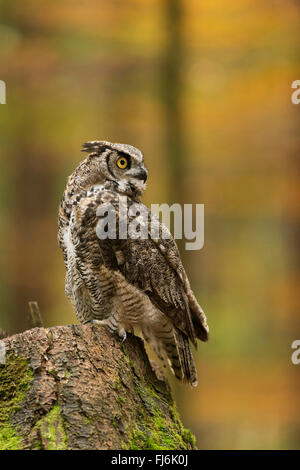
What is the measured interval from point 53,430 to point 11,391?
20 cm

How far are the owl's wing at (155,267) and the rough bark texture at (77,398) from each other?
25 centimetres

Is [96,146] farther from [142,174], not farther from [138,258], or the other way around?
[138,258]

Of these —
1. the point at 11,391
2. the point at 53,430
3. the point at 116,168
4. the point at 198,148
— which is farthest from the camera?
the point at 198,148

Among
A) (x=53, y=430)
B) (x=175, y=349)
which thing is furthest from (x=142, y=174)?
(x=53, y=430)

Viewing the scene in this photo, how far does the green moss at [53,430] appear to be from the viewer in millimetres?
1388

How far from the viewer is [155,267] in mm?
1937

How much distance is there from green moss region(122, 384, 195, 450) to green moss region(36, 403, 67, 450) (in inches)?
7.2

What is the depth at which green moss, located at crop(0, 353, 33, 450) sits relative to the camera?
1446 mm

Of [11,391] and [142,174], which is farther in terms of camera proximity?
[142,174]

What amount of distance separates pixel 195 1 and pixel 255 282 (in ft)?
6.95

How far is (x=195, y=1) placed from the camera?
3.69 meters
